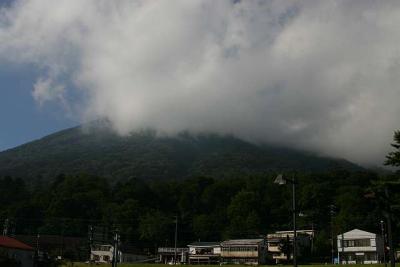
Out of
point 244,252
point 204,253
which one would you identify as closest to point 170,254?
point 204,253

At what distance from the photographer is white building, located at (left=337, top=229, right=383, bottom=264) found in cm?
10162

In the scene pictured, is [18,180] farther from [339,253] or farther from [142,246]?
[339,253]

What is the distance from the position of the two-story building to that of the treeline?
1169cm

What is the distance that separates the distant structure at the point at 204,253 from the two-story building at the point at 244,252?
114 inches

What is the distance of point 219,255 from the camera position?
110500 millimetres

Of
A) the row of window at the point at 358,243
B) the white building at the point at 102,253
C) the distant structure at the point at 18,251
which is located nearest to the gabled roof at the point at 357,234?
the row of window at the point at 358,243

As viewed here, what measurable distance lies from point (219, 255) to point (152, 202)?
43.6 m

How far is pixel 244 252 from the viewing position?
344 feet

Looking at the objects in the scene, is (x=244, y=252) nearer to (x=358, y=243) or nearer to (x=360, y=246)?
(x=358, y=243)

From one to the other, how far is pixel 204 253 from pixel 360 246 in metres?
32.5

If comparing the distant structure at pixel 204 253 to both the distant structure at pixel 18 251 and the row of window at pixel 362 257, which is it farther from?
the distant structure at pixel 18 251

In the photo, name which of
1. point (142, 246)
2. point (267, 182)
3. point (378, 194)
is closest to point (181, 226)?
point (142, 246)

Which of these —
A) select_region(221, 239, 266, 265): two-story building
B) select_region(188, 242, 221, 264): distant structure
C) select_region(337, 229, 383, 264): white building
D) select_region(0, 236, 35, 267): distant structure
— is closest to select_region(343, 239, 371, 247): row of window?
select_region(337, 229, 383, 264): white building

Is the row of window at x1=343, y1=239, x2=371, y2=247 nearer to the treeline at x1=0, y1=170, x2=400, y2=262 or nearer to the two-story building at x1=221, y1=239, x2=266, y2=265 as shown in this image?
the treeline at x1=0, y1=170, x2=400, y2=262
